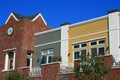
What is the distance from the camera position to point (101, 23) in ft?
96.6

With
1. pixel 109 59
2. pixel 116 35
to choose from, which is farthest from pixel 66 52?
pixel 109 59

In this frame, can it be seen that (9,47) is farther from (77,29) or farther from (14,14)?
(77,29)

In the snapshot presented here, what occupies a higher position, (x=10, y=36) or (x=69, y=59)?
(x=10, y=36)

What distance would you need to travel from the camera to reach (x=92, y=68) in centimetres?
2108

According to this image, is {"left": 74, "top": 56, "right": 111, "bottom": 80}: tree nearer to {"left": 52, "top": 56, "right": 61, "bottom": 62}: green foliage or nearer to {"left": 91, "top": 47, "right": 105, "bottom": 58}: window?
{"left": 91, "top": 47, "right": 105, "bottom": 58}: window

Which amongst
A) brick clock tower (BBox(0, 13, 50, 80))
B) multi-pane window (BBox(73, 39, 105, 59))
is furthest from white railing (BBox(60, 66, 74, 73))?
brick clock tower (BBox(0, 13, 50, 80))

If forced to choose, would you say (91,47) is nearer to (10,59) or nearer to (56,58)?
(56,58)

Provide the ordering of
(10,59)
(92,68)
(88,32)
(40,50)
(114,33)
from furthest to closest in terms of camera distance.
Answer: (10,59) < (40,50) < (88,32) < (114,33) < (92,68)

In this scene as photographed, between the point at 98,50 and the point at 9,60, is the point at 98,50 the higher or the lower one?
the higher one

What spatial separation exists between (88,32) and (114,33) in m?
3.16

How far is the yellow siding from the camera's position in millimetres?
29172

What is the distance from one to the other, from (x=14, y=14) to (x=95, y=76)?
62.4 ft

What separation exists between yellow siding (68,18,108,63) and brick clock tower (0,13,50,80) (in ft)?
18.4

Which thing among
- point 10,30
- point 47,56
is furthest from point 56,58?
point 10,30
